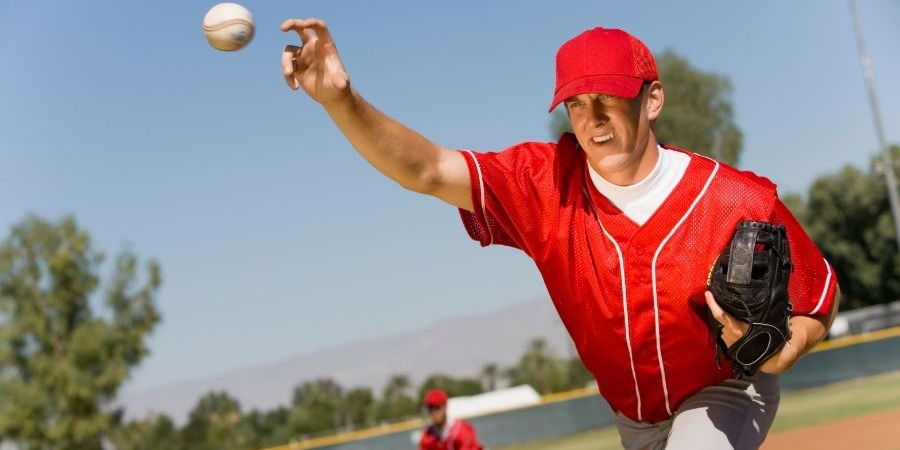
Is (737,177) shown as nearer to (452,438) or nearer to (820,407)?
(452,438)

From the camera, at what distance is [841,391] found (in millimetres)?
20875

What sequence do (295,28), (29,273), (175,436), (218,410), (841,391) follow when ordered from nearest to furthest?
(295,28), (841,391), (29,273), (175,436), (218,410)

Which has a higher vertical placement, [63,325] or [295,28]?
[63,325]

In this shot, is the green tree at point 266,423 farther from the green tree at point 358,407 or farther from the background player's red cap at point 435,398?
the background player's red cap at point 435,398

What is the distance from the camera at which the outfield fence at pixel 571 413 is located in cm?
1928

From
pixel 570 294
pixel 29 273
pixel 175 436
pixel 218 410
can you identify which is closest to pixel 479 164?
pixel 570 294

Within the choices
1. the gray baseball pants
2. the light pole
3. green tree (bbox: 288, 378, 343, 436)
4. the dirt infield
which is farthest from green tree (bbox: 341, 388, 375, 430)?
the gray baseball pants

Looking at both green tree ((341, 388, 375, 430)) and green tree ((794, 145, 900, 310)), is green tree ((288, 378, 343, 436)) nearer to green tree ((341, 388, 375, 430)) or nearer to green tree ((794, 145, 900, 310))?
green tree ((341, 388, 375, 430))

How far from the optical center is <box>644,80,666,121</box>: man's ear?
389 cm

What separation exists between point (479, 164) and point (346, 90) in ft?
2.25

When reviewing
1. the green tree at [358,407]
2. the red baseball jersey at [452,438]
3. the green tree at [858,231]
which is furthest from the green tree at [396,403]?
the red baseball jersey at [452,438]

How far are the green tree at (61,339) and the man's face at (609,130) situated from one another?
42.6m

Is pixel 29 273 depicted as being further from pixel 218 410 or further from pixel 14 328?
pixel 218 410

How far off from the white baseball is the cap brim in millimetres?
1039
